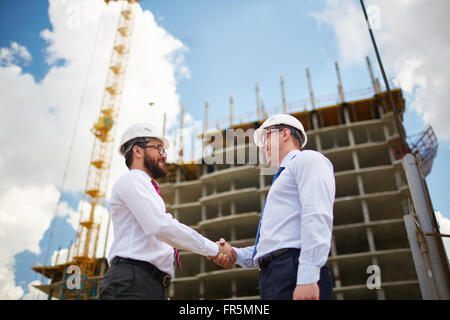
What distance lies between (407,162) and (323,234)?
15.8 ft

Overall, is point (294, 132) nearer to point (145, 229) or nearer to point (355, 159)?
point (145, 229)

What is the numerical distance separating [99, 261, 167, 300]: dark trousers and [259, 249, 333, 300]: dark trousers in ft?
3.04

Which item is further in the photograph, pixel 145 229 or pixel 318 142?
pixel 318 142

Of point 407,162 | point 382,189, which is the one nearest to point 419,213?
point 407,162

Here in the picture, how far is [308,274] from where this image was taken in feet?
8.29

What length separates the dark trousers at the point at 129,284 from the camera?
304 centimetres

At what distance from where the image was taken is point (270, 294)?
2.77m

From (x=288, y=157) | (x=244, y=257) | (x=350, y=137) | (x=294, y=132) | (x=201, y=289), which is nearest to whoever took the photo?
(x=288, y=157)

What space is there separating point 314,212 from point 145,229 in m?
1.39

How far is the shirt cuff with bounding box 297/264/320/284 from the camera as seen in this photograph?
251 cm

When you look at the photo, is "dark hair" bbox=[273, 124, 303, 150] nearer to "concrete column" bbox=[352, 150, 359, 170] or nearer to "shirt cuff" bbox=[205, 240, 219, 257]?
"shirt cuff" bbox=[205, 240, 219, 257]

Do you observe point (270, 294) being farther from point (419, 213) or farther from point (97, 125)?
point (97, 125)

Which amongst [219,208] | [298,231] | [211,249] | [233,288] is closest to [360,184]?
Result: [219,208]

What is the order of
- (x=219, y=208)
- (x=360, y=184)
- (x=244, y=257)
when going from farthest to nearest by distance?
(x=219, y=208)
(x=360, y=184)
(x=244, y=257)
